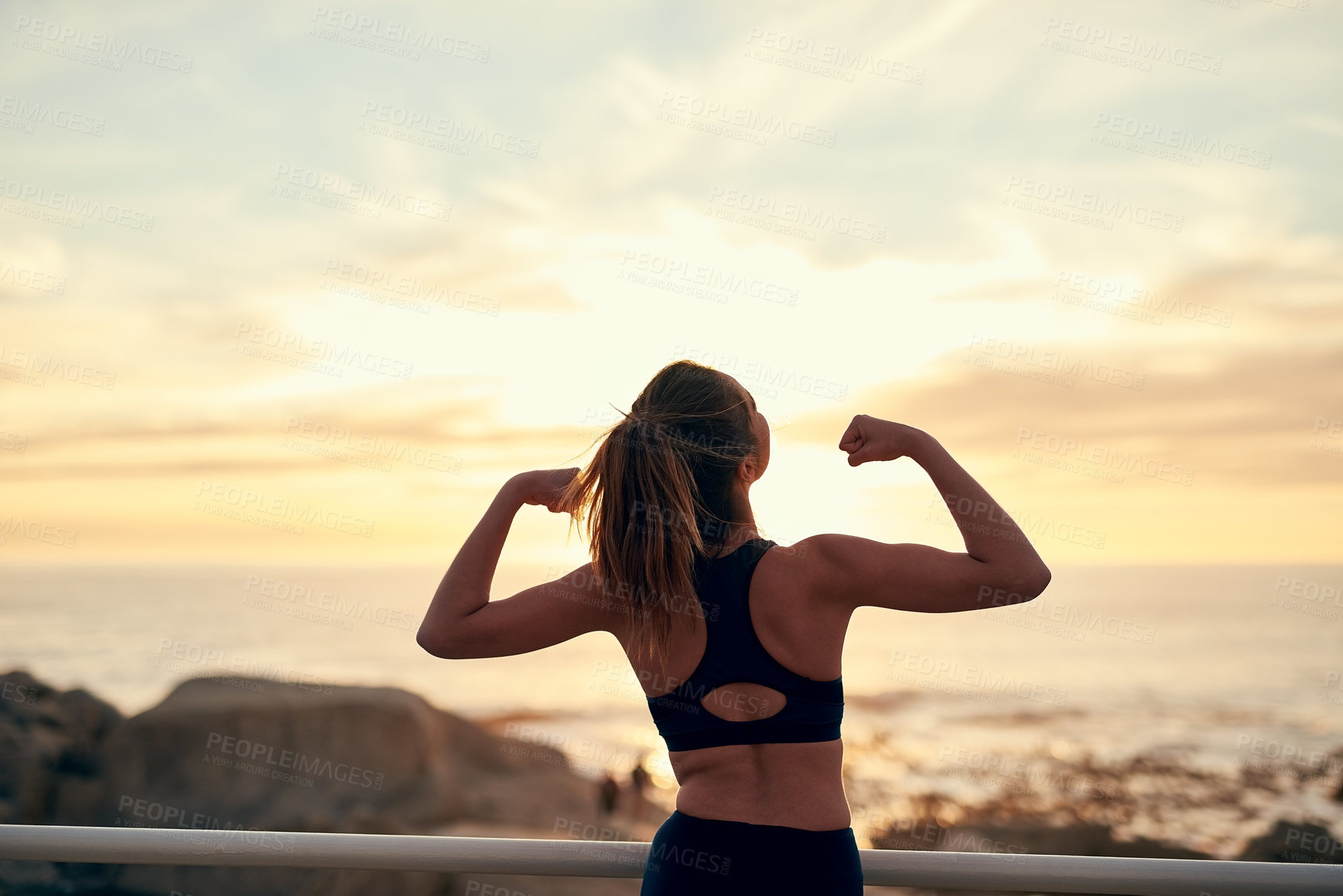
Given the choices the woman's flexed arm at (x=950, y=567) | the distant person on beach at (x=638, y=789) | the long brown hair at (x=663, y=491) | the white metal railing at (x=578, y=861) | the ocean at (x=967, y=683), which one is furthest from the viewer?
the ocean at (x=967, y=683)

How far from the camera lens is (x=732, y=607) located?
1.38m

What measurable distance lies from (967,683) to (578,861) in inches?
962

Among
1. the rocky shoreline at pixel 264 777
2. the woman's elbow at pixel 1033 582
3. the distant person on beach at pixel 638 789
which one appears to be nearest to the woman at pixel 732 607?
the woman's elbow at pixel 1033 582

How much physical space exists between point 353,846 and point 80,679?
86.5 ft

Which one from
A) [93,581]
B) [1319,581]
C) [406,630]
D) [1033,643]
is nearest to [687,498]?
[1033,643]

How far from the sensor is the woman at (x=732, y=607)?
133 centimetres

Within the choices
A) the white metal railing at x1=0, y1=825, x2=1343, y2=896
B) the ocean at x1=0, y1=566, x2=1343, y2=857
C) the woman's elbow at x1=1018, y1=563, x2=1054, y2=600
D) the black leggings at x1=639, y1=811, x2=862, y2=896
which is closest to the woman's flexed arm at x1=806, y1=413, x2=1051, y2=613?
the woman's elbow at x1=1018, y1=563, x2=1054, y2=600

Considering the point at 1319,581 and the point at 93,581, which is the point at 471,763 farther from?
the point at 1319,581

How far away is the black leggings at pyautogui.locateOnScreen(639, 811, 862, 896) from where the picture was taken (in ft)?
4.54

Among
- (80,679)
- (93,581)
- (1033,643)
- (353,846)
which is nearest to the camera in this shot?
(353,846)

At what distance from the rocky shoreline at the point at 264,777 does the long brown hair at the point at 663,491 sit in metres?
7.78

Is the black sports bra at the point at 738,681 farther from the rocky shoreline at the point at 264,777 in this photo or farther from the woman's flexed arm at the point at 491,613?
the rocky shoreline at the point at 264,777

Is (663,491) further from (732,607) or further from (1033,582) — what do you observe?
(1033,582)

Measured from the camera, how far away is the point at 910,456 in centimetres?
148
